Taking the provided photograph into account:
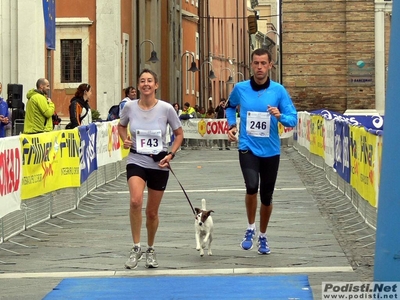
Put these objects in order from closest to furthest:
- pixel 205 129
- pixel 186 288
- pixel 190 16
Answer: pixel 186 288
pixel 205 129
pixel 190 16

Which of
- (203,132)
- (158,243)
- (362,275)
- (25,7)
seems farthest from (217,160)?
(362,275)

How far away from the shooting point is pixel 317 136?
78.5 feet

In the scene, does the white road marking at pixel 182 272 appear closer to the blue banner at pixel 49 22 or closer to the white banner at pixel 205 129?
the blue banner at pixel 49 22

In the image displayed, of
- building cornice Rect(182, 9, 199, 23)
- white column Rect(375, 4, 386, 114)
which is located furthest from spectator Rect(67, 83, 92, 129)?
building cornice Rect(182, 9, 199, 23)

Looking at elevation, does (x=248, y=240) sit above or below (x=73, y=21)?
below

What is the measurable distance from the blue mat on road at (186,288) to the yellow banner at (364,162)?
3.16m

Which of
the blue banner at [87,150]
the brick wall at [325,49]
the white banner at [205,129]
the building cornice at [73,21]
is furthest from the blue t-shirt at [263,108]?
the building cornice at [73,21]

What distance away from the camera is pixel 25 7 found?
106 feet

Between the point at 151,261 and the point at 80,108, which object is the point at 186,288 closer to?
the point at 151,261

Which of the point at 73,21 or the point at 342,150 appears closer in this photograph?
the point at 342,150

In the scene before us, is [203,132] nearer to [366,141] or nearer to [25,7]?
[25,7]

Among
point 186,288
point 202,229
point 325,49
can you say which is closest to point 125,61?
point 325,49

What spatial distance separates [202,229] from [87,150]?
6.82m

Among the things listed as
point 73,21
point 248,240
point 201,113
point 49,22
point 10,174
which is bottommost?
point 248,240
